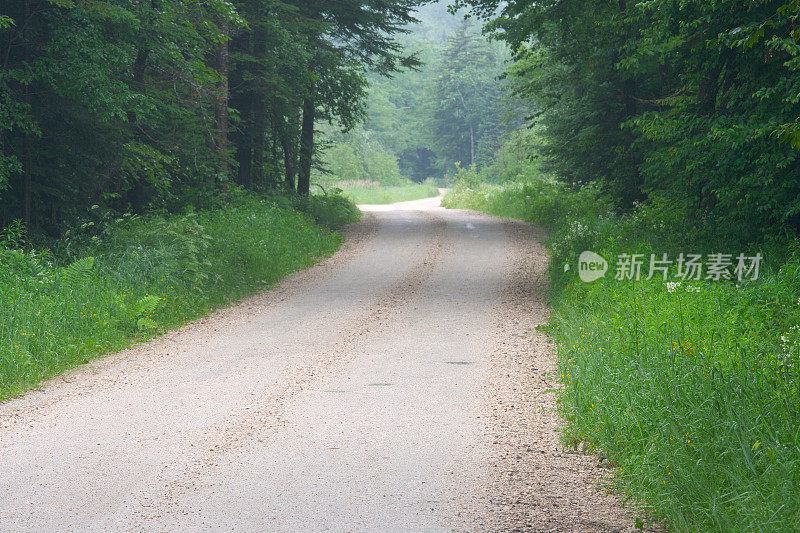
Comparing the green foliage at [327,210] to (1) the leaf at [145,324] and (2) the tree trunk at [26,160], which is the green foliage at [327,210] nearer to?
(2) the tree trunk at [26,160]

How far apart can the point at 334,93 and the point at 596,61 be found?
10168mm

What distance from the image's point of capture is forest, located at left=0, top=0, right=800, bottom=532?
184 inches

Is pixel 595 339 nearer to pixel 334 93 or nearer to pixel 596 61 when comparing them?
pixel 596 61

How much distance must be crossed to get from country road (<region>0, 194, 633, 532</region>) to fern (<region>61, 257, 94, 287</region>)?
1.80 m

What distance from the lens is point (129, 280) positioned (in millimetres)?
10352

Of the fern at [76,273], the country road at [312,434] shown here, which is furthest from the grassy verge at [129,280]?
the country road at [312,434]

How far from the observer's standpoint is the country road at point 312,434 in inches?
161

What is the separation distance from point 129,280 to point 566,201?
51.9 ft

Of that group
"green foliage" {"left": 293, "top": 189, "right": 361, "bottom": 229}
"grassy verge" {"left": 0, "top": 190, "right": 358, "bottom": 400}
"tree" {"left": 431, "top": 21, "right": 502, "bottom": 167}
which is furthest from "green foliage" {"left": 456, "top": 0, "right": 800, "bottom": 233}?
"tree" {"left": 431, "top": 21, "right": 502, "bottom": 167}

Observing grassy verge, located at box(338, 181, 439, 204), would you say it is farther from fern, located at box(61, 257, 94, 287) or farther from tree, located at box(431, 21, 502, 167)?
fern, located at box(61, 257, 94, 287)

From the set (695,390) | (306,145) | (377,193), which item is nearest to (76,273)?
(695,390)

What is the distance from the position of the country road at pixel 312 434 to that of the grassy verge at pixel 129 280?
47 centimetres

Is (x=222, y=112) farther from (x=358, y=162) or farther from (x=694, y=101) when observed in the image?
(x=358, y=162)

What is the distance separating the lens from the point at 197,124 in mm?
15758
